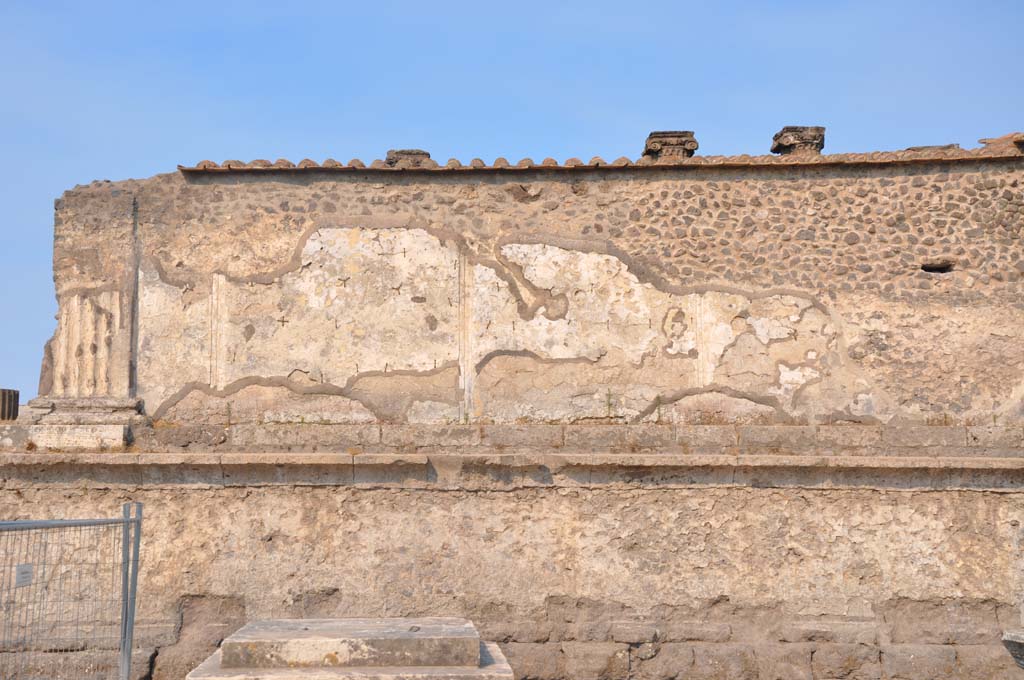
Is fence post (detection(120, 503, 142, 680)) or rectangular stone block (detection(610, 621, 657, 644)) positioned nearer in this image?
fence post (detection(120, 503, 142, 680))

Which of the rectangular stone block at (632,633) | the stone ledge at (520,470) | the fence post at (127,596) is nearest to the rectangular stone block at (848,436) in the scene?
the stone ledge at (520,470)

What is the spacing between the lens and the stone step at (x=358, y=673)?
4.86 m

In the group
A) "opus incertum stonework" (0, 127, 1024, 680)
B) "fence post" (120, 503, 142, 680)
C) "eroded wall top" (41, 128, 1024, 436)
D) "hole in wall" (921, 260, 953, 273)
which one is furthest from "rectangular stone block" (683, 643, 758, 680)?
"fence post" (120, 503, 142, 680)

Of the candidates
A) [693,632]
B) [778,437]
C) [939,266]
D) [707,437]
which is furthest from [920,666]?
[939,266]

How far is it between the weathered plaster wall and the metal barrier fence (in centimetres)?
106

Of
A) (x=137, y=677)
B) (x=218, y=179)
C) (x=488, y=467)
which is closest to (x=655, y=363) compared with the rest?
(x=488, y=467)

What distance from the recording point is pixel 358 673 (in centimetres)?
492

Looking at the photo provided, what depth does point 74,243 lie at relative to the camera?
27.0 feet

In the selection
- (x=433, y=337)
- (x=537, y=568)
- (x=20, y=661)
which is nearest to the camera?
(x=20, y=661)

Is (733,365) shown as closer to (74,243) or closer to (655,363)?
(655,363)

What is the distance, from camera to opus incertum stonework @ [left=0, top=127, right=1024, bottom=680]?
7621mm

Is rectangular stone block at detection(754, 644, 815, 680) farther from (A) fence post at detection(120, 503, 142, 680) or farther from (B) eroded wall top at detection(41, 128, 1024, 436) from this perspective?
(A) fence post at detection(120, 503, 142, 680)

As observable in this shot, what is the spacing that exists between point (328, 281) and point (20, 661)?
3.18 meters

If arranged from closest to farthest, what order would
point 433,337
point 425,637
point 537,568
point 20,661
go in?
1. point 425,637
2. point 20,661
3. point 537,568
4. point 433,337
